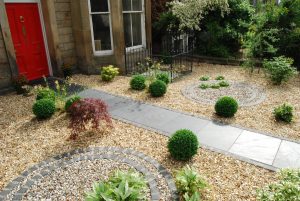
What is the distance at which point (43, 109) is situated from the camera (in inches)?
219

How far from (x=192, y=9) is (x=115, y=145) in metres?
7.60

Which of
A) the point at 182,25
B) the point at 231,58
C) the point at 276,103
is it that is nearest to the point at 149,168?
the point at 276,103


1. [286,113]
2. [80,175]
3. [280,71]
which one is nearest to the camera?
[80,175]

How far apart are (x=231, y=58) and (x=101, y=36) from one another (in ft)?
19.4

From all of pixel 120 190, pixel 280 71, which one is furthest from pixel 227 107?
pixel 120 190

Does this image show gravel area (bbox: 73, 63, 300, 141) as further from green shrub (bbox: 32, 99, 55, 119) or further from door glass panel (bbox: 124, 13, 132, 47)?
green shrub (bbox: 32, 99, 55, 119)

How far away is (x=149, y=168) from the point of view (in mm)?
3928

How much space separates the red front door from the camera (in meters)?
7.82

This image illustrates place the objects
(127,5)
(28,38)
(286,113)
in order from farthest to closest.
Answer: (127,5), (28,38), (286,113)

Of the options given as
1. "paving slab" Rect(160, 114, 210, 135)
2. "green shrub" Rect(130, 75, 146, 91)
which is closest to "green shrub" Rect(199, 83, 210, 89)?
"green shrub" Rect(130, 75, 146, 91)

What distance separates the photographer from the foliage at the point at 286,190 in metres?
2.68

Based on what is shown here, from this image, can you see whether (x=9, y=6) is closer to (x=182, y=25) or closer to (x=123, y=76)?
(x=123, y=76)

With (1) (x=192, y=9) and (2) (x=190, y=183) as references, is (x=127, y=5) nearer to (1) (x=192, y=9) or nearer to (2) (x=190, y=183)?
(1) (x=192, y=9)

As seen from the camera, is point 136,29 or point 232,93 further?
point 136,29
